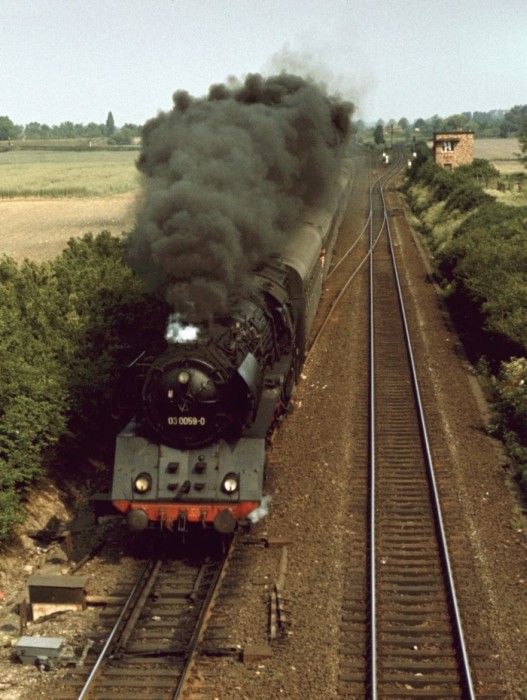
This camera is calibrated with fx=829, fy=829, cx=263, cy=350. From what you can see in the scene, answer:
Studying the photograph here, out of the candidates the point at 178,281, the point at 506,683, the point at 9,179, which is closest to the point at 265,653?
the point at 506,683

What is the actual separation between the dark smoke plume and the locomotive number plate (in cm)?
146

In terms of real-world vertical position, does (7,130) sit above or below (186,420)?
above

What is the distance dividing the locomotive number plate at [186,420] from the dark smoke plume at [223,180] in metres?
1.46

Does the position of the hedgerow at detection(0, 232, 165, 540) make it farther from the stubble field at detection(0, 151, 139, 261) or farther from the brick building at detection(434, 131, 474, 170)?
the brick building at detection(434, 131, 474, 170)

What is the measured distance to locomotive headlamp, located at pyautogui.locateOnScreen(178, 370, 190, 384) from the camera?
435 inches

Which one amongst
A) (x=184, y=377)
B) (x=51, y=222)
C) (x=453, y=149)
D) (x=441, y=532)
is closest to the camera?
(x=184, y=377)

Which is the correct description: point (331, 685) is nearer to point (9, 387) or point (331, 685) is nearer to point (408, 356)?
point (9, 387)

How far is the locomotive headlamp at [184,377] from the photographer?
11055 millimetres

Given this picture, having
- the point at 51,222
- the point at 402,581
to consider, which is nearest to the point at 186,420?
the point at 402,581

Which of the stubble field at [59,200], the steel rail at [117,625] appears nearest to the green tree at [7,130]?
the stubble field at [59,200]

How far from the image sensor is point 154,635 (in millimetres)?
9914

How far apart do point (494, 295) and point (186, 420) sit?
1363 cm

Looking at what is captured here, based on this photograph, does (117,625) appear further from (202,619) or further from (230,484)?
(230,484)

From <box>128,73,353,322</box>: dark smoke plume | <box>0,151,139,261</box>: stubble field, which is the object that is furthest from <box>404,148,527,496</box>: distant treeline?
<box>0,151,139,261</box>: stubble field
